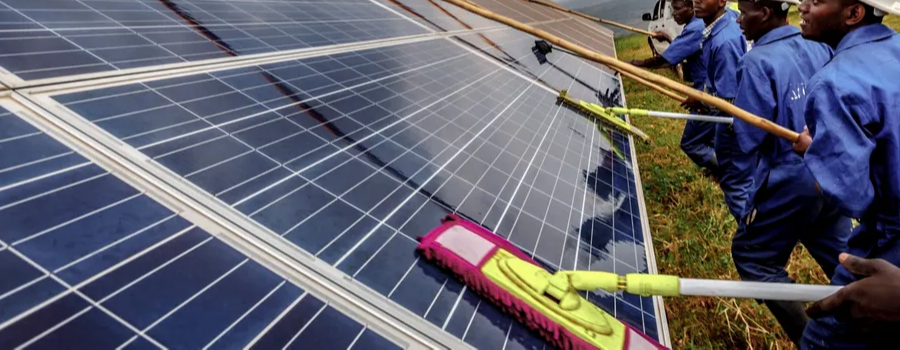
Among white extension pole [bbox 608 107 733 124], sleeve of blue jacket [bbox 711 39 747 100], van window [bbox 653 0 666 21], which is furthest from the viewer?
van window [bbox 653 0 666 21]

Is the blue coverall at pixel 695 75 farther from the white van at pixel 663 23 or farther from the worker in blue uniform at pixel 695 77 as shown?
the white van at pixel 663 23

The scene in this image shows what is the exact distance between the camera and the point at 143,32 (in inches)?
103

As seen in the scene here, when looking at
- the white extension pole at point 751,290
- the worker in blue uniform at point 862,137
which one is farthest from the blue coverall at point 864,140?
the white extension pole at point 751,290

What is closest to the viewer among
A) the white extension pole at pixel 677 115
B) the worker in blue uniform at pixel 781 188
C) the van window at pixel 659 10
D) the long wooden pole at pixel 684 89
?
the long wooden pole at pixel 684 89

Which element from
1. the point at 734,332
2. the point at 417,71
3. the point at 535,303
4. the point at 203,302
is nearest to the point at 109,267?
the point at 203,302

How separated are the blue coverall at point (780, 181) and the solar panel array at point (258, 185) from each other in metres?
0.79

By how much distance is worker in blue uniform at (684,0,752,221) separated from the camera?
3948 millimetres

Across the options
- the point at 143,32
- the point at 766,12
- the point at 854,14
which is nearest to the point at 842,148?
the point at 854,14

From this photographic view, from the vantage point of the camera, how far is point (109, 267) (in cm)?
115

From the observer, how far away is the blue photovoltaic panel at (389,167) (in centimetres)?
158

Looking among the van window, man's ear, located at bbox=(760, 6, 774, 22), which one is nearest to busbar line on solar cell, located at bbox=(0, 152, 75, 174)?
man's ear, located at bbox=(760, 6, 774, 22)

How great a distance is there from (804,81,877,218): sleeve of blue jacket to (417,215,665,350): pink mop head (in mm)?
965

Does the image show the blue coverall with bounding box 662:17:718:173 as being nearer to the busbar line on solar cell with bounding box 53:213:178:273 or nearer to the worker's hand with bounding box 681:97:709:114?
the worker's hand with bounding box 681:97:709:114

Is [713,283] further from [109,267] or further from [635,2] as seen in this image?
[635,2]
